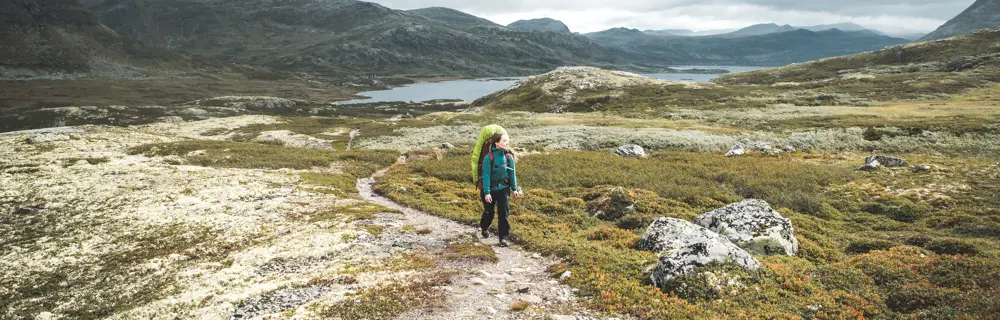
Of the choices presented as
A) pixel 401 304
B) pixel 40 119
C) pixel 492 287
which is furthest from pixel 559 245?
pixel 40 119

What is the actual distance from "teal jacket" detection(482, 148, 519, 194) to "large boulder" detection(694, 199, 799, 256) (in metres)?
9.64

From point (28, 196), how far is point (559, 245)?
3495cm

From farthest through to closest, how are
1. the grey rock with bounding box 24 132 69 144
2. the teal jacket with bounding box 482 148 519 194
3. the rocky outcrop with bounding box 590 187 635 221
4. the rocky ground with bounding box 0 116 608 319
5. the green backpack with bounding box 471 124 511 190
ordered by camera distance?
1. the grey rock with bounding box 24 132 69 144
2. the rocky outcrop with bounding box 590 187 635 221
3. the green backpack with bounding box 471 124 511 190
4. the teal jacket with bounding box 482 148 519 194
5. the rocky ground with bounding box 0 116 608 319

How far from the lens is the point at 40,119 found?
12306cm

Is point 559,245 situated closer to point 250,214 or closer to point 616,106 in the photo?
point 250,214

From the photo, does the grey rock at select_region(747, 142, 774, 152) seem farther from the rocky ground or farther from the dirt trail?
the dirt trail

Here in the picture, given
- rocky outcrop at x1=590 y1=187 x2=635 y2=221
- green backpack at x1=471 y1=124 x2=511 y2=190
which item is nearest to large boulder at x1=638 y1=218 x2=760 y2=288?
green backpack at x1=471 y1=124 x2=511 y2=190

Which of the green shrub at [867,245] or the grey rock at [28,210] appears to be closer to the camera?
the green shrub at [867,245]

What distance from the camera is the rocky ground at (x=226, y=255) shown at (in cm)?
1282

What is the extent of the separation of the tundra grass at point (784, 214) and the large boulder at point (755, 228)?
93cm

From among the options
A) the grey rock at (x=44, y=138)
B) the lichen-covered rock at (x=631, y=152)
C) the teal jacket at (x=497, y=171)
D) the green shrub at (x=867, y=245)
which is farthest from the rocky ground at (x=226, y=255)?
the lichen-covered rock at (x=631, y=152)

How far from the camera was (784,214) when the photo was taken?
79.8 ft

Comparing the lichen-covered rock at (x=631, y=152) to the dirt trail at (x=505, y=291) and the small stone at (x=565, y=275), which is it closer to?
the dirt trail at (x=505, y=291)

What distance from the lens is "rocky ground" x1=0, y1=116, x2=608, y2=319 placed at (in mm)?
12820
